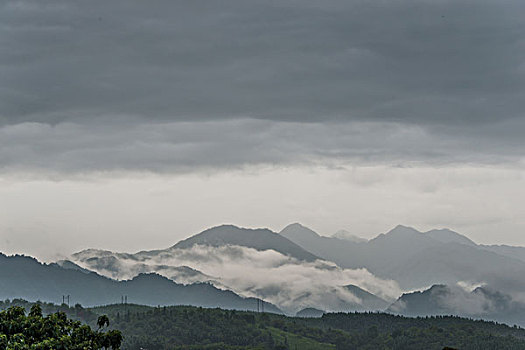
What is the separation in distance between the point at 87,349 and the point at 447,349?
327 ft

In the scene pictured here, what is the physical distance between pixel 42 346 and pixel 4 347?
905 cm

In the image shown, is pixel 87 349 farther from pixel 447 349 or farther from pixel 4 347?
pixel 447 349

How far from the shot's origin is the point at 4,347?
189 m

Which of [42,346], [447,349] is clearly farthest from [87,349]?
[447,349]

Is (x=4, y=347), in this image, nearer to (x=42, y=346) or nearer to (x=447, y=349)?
(x=42, y=346)

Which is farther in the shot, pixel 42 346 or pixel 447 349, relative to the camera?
pixel 42 346

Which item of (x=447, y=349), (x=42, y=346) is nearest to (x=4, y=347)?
(x=42, y=346)

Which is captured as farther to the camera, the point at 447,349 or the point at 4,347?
the point at 4,347

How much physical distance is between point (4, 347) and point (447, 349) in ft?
353

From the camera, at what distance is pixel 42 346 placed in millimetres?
188625

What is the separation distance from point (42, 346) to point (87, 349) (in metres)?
13.7

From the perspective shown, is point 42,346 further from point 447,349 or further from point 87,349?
point 447,349

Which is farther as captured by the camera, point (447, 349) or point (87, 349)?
point (87, 349)

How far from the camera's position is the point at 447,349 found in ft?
442
